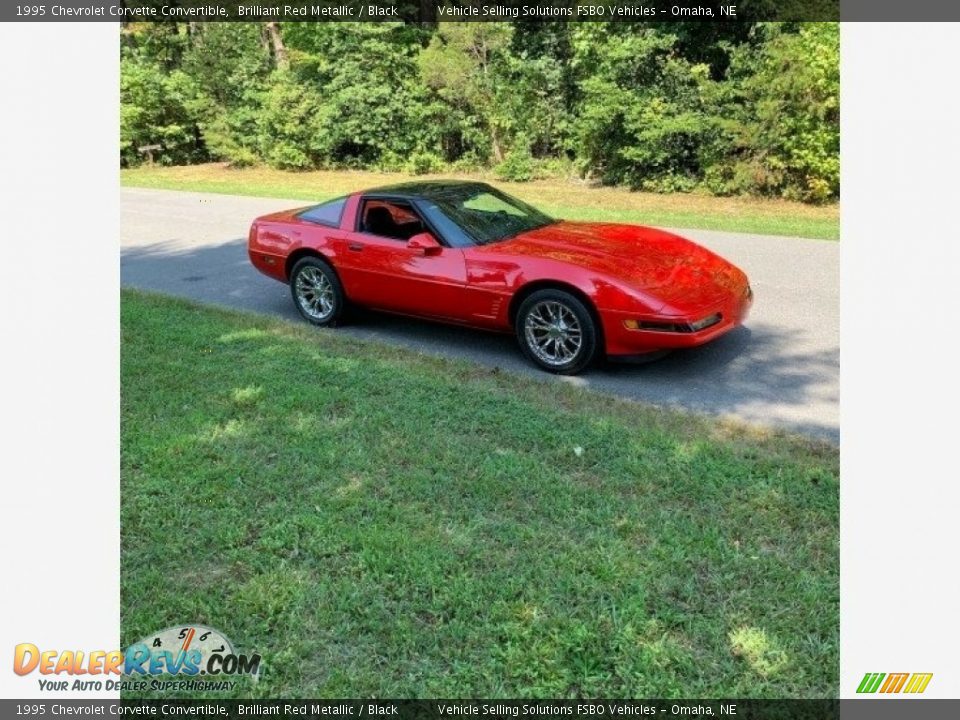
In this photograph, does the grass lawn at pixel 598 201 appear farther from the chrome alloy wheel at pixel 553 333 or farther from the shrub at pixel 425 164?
the chrome alloy wheel at pixel 553 333

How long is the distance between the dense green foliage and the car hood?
962 cm

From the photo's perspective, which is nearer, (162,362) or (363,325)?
(162,362)

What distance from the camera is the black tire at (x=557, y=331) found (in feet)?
18.8

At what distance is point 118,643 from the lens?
2924 millimetres

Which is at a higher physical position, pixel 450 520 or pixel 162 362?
pixel 162 362

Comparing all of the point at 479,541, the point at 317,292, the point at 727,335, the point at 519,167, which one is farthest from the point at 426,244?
the point at 519,167

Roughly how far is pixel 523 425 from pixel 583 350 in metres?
1.15

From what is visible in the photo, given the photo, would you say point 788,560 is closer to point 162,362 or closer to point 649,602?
point 649,602

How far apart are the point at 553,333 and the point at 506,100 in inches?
716

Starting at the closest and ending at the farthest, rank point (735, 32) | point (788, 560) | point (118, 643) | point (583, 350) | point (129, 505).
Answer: point (118, 643), point (788, 560), point (129, 505), point (583, 350), point (735, 32)

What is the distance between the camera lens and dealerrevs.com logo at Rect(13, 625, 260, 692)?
2.74 meters

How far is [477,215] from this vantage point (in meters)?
6.77

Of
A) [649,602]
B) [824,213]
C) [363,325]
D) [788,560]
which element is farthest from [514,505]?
[824,213]
